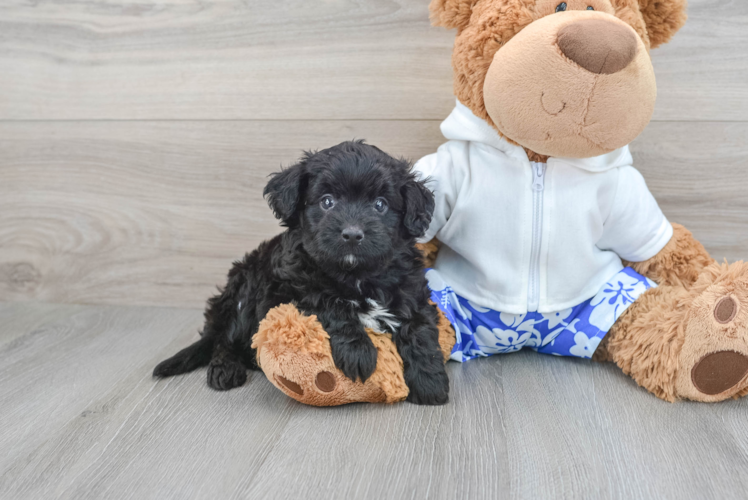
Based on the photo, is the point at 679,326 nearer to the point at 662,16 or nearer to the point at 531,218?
the point at 531,218

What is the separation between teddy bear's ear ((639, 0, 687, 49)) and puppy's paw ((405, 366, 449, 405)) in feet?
3.41

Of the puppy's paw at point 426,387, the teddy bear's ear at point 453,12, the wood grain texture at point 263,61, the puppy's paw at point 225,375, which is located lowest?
the puppy's paw at point 225,375

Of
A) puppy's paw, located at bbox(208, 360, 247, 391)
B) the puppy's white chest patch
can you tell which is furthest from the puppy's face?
puppy's paw, located at bbox(208, 360, 247, 391)

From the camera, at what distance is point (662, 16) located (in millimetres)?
1468

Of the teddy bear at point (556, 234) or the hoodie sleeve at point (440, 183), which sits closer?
the teddy bear at point (556, 234)

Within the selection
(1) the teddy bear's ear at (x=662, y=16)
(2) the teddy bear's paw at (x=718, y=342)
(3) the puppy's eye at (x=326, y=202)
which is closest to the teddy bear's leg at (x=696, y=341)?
(2) the teddy bear's paw at (x=718, y=342)

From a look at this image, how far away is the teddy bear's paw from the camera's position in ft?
4.36

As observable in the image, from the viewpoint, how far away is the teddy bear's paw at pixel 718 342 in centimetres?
133

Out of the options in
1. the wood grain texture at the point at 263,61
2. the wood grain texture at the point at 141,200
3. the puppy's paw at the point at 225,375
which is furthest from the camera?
the wood grain texture at the point at 141,200

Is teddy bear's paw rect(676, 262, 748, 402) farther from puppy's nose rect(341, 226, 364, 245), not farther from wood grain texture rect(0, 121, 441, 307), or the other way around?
wood grain texture rect(0, 121, 441, 307)

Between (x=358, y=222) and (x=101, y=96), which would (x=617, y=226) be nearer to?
(x=358, y=222)

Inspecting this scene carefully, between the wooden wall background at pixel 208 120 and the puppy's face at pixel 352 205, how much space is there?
0.60 m

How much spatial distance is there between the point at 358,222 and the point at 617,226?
784mm

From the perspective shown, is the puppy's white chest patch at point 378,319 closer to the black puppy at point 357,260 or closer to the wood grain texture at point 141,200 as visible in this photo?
the black puppy at point 357,260
